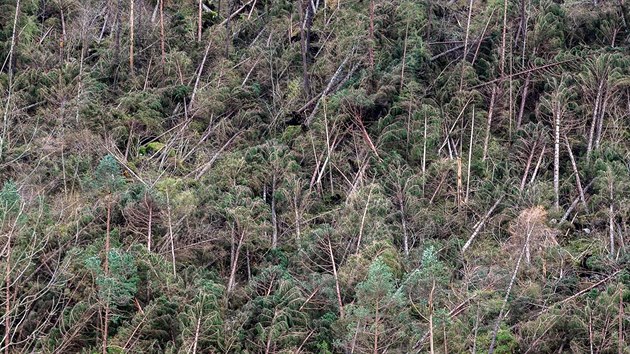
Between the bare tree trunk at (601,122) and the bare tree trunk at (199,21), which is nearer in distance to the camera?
the bare tree trunk at (601,122)

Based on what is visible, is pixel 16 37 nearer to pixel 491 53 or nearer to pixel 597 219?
pixel 491 53

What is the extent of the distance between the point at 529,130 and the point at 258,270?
21.2ft

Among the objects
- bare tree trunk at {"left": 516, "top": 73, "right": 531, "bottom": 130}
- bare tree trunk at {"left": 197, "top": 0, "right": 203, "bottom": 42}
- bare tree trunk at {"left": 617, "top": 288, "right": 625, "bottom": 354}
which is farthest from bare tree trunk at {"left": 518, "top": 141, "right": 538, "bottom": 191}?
bare tree trunk at {"left": 197, "top": 0, "right": 203, "bottom": 42}

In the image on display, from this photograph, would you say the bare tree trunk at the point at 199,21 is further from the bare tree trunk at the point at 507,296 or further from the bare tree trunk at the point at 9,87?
the bare tree trunk at the point at 507,296

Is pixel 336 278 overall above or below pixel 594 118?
below

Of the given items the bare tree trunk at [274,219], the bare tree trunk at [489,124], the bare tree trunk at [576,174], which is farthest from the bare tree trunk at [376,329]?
the bare tree trunk at [489,124]

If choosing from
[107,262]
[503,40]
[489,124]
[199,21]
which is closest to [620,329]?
[489,124]

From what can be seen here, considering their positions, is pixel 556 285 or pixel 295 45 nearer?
Result: pixel 556 285

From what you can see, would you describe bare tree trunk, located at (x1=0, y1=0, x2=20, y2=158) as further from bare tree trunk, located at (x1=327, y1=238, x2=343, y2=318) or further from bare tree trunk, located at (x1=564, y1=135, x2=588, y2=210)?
bare tree trunk, located at (x1=564, y1=135, x2=588, y2=210)

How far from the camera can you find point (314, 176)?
19703 mm

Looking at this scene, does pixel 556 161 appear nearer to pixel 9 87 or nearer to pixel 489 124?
pixel 489 124

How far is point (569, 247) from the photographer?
1730 cm

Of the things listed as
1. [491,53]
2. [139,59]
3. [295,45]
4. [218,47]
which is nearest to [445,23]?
[491,53]

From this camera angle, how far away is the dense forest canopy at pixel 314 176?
15344 millimetres
